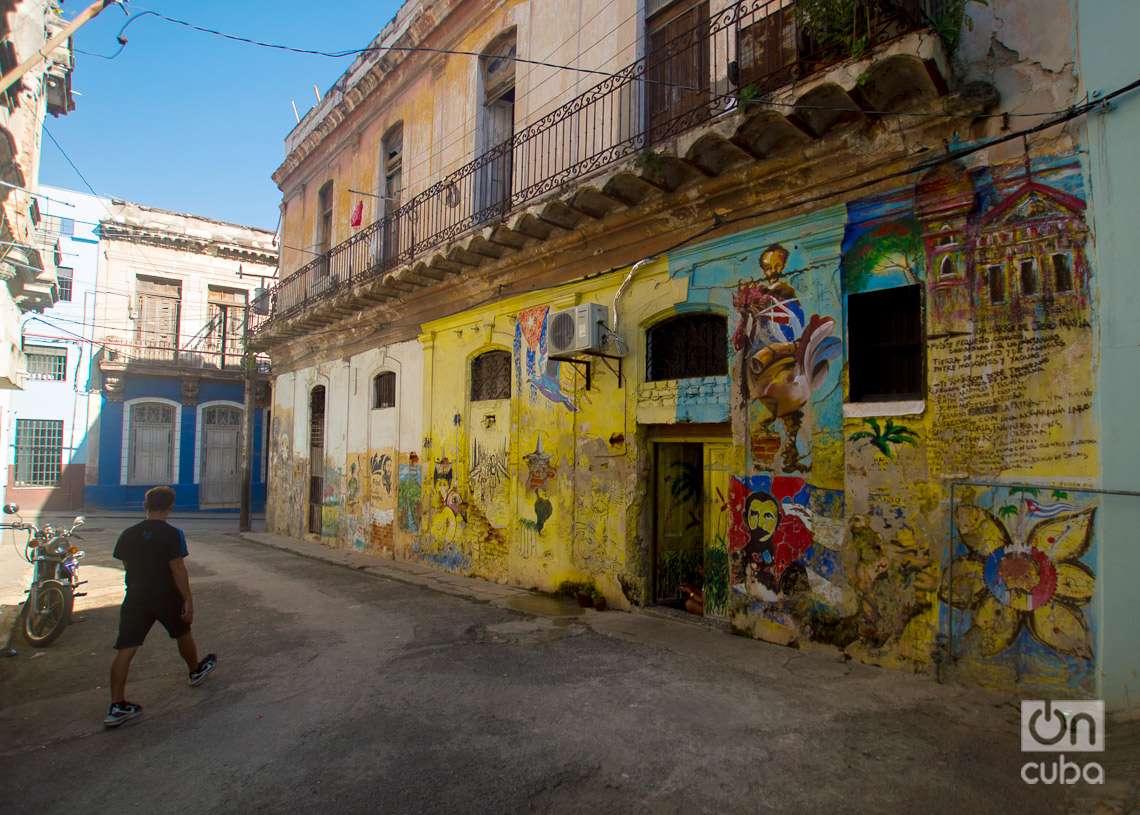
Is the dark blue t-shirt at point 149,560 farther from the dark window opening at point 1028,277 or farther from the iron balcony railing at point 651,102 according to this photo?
the dark window opening at point 1028,277

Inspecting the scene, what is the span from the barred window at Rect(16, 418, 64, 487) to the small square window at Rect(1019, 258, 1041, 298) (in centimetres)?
2598

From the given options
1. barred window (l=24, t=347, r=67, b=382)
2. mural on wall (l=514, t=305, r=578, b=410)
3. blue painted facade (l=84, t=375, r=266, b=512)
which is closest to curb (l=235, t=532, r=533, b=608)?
mural on wall (l=514, t=305, r=578, b=410)

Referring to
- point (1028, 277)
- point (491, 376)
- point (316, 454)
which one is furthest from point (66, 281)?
point (1028, 277)

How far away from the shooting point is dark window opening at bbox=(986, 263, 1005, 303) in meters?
4.75

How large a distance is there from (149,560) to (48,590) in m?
2.91

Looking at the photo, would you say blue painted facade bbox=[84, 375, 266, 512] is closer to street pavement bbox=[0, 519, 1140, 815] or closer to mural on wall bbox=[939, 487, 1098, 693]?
street pavement bbox=[0, 519, 1140, 815]

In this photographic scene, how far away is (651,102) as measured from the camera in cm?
774

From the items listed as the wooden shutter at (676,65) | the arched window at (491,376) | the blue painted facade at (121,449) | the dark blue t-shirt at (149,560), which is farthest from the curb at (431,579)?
the blue painted facade at (121,449)

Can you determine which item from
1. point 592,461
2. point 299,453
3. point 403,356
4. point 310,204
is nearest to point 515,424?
point 592,461

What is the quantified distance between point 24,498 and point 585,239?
22205 millimetres

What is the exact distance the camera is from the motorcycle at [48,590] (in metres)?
6.47

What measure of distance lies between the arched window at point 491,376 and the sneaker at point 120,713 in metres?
5.67

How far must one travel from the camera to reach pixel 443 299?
10656 millimetres
